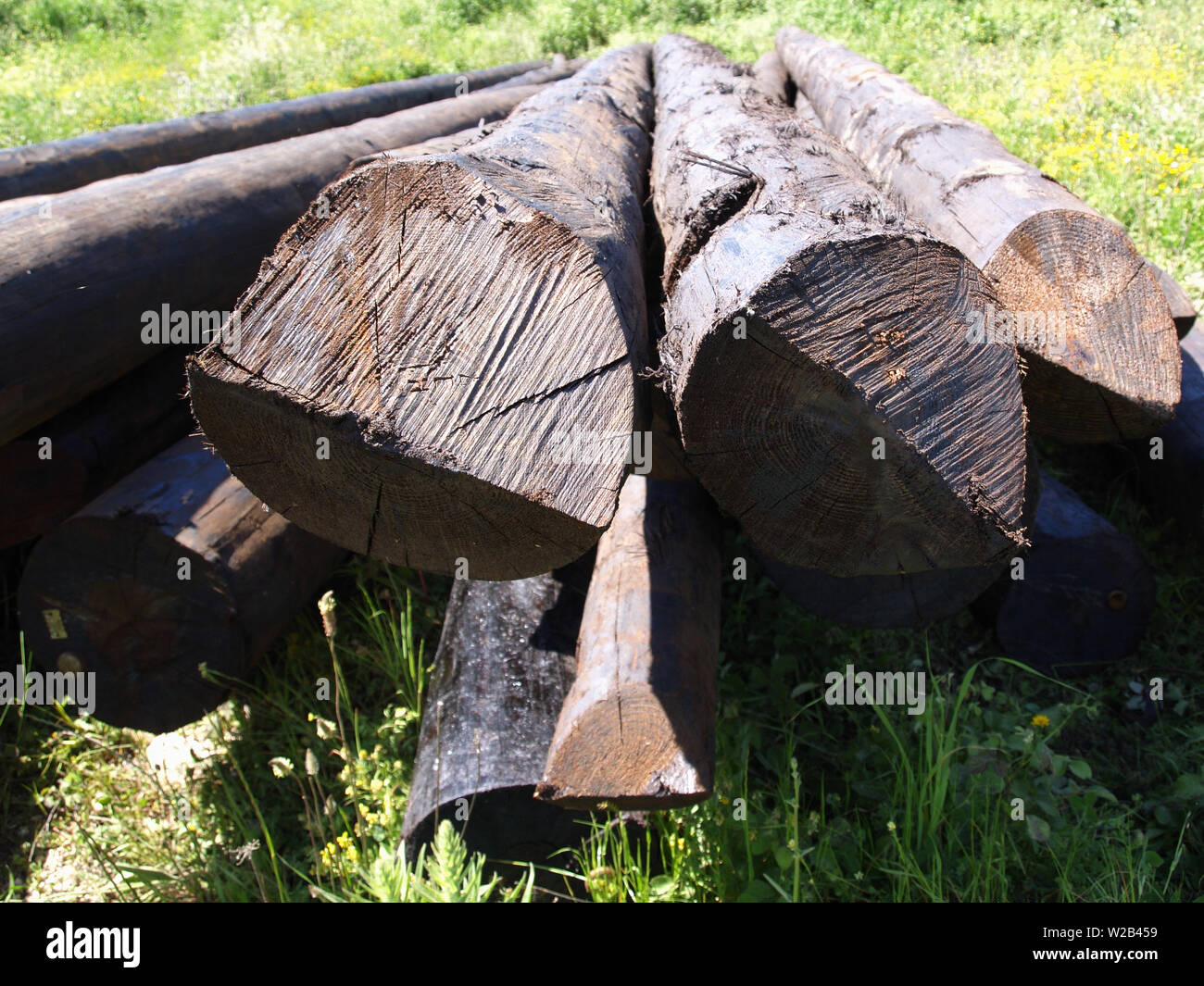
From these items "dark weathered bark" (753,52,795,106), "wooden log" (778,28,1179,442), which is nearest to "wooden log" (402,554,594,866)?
"wooden log" (778,28,1179,442)

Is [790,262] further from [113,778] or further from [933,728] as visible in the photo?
[113,778]

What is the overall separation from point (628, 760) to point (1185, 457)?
2571mm

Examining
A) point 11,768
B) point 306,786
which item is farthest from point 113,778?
point 306,786

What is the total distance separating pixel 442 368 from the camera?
140 centimetres

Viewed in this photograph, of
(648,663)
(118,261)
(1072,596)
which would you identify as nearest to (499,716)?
(648,663)

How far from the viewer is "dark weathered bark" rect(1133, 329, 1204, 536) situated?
3037 millimetres

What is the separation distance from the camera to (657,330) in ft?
6.87

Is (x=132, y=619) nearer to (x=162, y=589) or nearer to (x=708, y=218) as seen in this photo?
(x=162, y=589)

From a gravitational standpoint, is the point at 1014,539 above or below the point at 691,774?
above

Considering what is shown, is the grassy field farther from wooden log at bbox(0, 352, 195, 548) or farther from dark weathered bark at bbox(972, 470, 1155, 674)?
wooden log at bbox(0, 352, 195, 548)

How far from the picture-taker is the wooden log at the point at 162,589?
2400 mm

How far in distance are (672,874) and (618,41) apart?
43.8 feet

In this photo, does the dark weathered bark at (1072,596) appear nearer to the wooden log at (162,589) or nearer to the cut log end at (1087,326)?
the cut log end at (1087,326)

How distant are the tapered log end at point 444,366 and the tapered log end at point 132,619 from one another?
1.08 metres
